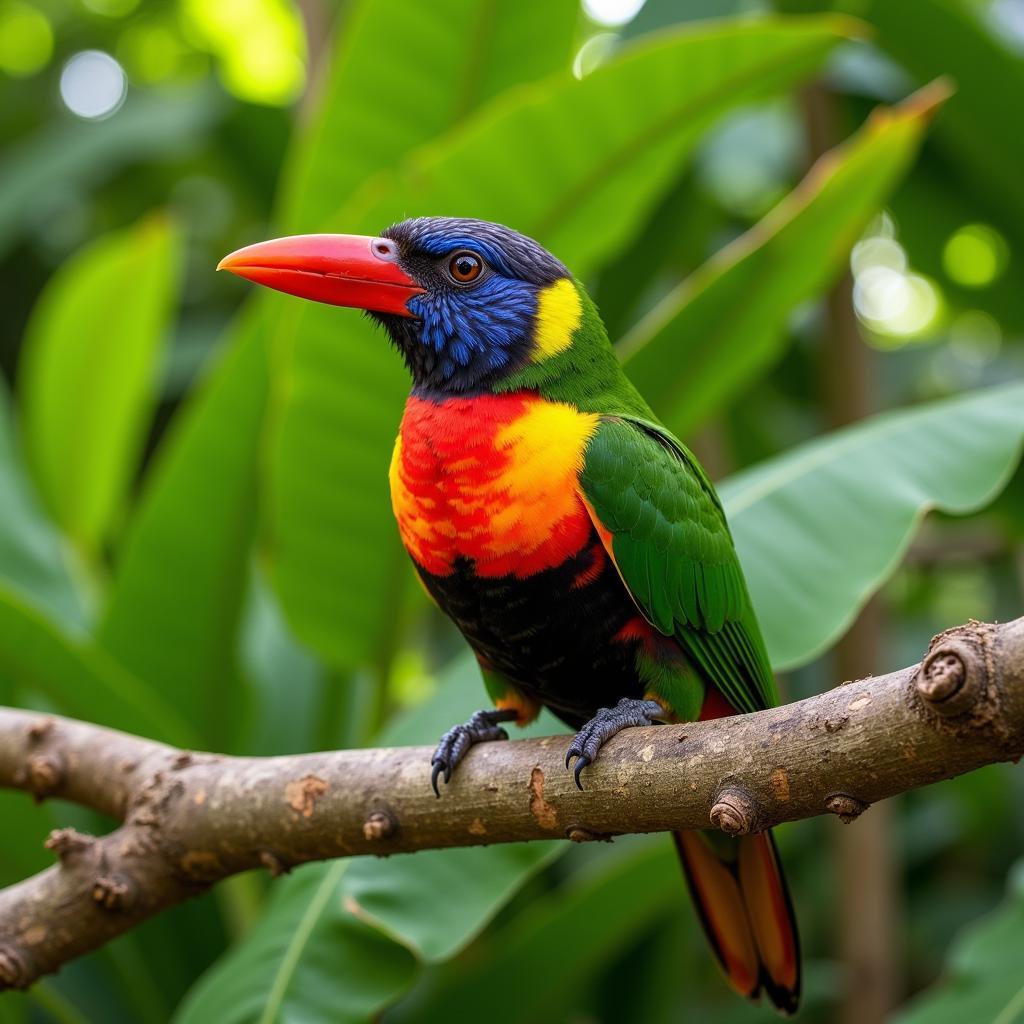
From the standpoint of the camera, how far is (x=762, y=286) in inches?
107

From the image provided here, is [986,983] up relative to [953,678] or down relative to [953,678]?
down

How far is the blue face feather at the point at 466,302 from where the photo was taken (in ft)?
7.02

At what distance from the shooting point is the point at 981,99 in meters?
3.74

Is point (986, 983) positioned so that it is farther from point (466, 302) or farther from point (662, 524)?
point (466, 302)

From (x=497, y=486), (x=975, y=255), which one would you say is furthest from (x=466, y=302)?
(x=975, y=255)

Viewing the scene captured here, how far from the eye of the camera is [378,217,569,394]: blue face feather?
7.02 ft

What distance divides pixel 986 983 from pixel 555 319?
1.63 metres

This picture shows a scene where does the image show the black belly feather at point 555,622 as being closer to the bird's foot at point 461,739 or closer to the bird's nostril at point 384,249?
the bird's foot at point 461,739

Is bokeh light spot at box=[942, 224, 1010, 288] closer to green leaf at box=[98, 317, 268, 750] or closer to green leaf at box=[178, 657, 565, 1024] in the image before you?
green leaf at box=[98, 317, 268, 750]

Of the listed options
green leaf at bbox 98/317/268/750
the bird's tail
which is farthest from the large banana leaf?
the bird's tail

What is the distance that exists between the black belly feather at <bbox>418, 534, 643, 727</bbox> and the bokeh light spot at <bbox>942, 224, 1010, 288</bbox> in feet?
9.10

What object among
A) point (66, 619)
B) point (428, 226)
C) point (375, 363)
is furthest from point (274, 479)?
point (66, 619)

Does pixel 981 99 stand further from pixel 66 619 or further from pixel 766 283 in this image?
pixel 66 619

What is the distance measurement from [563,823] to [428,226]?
3.62 ft
